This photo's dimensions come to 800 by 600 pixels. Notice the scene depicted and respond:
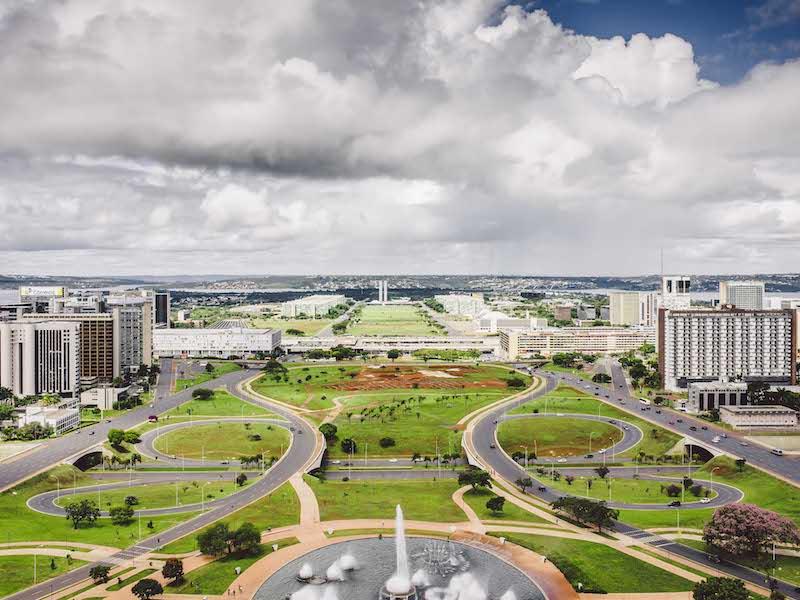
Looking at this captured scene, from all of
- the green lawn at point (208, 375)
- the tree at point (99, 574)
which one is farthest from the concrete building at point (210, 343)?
the tree at point (99, 574)

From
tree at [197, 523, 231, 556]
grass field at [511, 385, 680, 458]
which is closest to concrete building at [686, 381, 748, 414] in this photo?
grass field at [511, 385, 680, 458]

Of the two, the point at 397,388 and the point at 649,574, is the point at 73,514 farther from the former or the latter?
the point at 397,388

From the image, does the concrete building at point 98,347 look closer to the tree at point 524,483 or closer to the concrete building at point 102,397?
the concrete building at point 102,397

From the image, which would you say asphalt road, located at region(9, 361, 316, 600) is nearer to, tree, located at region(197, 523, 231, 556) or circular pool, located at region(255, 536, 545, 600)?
tree, located at region(197, 523, 231, 556)

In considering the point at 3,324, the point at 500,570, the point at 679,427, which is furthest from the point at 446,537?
the point at 3,324

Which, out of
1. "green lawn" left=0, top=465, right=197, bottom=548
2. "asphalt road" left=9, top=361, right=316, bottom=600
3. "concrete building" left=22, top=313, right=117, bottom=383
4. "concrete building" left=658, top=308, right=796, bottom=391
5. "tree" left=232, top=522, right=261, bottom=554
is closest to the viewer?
"asphalt road" left=9, top=361, right=316, bottom=600

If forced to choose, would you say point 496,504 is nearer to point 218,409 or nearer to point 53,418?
point 218,409

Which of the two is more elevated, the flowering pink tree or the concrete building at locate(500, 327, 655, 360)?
the concrete building at locate(500, 327, 655, 360)
